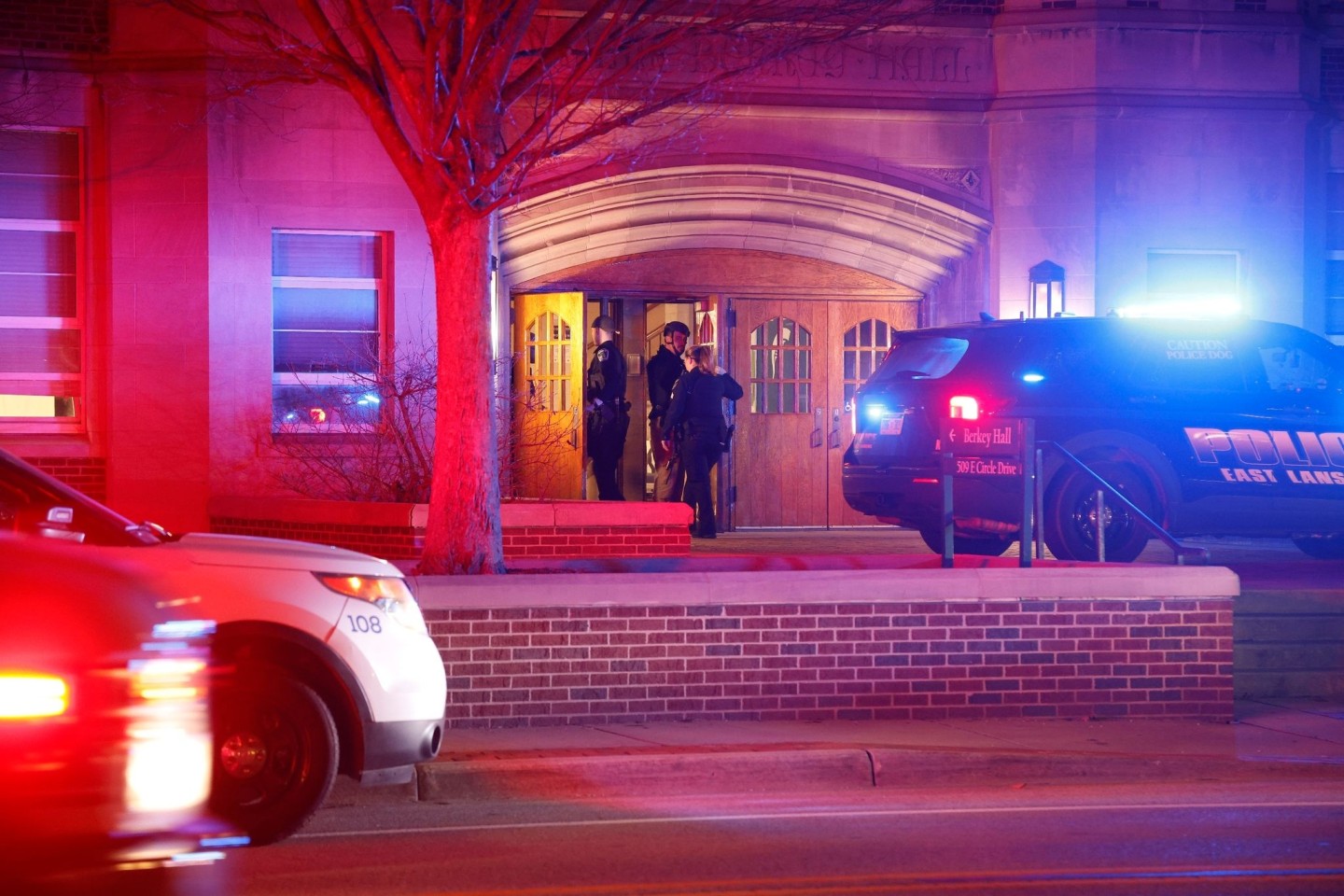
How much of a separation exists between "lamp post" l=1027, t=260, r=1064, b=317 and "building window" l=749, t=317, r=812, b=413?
2750mm

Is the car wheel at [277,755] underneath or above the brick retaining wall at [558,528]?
underneath

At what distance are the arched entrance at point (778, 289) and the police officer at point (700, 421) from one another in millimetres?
1480

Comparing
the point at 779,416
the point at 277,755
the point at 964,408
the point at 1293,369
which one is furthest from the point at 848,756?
A: the point at 779,416

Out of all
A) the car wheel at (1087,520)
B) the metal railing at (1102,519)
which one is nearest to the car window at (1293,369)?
the car wheel at (1087,520)

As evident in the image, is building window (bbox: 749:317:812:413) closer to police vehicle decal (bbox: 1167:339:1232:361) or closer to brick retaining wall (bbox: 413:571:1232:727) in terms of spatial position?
police vehicle decal (bbox: 1167:339:1232:361)

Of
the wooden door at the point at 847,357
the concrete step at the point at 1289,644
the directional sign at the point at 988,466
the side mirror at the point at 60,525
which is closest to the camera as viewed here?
the side mirror at the point at 60,525

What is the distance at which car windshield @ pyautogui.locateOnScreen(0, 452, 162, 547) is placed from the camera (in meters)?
6.77

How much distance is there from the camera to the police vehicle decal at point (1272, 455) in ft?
43.8

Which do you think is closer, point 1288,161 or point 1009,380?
point 1009,380

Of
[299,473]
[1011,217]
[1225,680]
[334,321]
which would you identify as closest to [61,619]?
[1225,680]

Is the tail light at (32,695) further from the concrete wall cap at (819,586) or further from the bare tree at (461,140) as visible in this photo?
the bare tree at (461,140)

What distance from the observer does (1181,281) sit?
59.4ft

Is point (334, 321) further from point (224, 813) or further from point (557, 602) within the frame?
point (224, 813)

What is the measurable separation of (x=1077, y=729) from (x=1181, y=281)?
9531 millimetres
